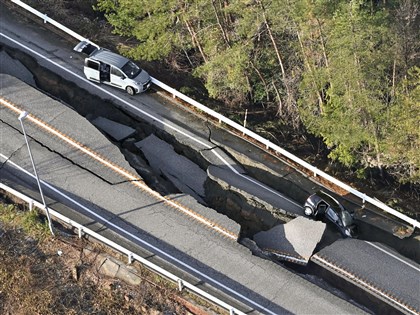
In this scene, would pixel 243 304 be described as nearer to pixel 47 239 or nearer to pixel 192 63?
pixel 47 239

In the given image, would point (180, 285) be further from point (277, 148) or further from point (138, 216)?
point (277, 148)

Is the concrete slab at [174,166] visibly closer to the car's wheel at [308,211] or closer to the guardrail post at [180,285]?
the car's wheel at [308,211]

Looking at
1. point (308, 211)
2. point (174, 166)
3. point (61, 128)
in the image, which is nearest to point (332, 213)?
point (308, 211)

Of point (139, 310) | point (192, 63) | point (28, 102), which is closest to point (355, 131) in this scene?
point (192, 63)

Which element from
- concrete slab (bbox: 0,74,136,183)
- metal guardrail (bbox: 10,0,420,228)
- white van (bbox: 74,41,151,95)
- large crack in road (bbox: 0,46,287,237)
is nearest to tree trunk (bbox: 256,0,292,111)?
metal guardrail (bbox: 10,0,420,228)

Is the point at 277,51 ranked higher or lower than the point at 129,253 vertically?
higher

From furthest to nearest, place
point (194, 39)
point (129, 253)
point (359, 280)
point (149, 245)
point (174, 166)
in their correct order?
point (194, 39) → point (174, 166) → point (359, 280) → point (149, 245) → point (129, 253)
